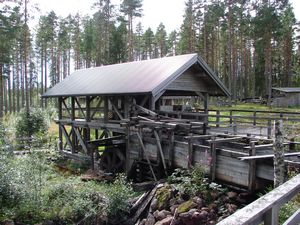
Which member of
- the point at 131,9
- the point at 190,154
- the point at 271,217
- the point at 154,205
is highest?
the point at 131,9

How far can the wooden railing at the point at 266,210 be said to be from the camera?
5.75 feet

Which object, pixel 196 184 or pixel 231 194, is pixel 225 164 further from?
pixel 196 184

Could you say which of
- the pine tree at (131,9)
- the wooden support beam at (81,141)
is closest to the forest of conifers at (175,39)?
the pine tree at (131,9)

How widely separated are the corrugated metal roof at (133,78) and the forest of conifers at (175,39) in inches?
326

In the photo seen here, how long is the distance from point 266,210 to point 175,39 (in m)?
54.4

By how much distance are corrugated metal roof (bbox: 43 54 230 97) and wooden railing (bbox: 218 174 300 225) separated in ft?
29.9

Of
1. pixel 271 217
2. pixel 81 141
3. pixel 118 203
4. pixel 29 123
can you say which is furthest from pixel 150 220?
pixel 29 123

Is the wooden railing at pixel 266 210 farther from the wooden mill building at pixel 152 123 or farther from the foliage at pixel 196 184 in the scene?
the foliage at pixel 196 184

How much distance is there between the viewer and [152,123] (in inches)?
411

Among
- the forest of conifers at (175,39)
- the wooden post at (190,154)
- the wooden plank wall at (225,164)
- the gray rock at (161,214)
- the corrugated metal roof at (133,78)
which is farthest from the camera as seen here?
the forest of conifers at (175,39)

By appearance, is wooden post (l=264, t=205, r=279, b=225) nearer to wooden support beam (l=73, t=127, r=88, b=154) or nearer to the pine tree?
wooden support beam (l=73, t=127, r=88, b=154)

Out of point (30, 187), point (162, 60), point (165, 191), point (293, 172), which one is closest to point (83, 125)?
point (162, 60)

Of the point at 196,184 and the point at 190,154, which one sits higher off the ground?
the point at 190,154

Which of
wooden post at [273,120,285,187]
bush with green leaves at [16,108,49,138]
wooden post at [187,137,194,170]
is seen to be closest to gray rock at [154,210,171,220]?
wooden post at [187,137,194,170]
